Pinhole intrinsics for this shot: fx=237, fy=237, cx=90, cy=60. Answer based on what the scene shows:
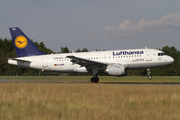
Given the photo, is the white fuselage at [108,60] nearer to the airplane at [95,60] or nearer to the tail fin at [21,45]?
the airplane at [95,60]

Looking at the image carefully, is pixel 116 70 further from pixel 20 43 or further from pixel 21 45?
pixel 20 43

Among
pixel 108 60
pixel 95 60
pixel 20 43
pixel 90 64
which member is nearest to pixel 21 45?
pixel 20 43

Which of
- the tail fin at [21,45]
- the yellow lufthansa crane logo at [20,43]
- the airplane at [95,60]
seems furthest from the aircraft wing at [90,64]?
the yellow lufthansa crane logo at [20,43]

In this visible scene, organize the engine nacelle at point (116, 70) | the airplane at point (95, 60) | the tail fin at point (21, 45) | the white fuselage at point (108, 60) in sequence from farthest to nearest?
the tail fin at point (21, 45) → the white fuselage at point (108, 60) → the airplane at point (95, 60) → the engine nacelle at point (116, 70)

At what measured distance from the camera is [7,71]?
61.1m

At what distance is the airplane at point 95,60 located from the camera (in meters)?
28.3

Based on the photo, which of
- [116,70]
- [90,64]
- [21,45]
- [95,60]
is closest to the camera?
[116,70]

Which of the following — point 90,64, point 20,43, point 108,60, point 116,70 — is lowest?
point 116,70

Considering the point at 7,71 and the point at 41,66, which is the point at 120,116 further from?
the point at 7,71

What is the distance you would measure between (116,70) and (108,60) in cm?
227

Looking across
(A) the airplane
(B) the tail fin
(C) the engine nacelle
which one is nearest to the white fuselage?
(A) the airplane

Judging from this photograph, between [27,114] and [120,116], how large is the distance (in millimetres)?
3726

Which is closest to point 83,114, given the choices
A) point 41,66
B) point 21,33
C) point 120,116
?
point 120,116

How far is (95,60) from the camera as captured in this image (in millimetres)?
29812
